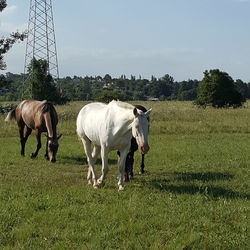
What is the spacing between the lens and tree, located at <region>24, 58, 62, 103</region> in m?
47.5

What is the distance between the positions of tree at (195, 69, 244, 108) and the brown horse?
40470mm

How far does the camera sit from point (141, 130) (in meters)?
7.84

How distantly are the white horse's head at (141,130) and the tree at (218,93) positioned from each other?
152 ft

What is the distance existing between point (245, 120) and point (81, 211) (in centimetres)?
2031

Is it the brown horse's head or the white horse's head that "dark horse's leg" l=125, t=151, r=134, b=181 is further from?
the brown horse's head

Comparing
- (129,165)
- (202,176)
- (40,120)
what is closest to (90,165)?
(129,165)

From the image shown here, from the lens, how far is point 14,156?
14125 mm

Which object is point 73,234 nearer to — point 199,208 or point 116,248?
point 116,248

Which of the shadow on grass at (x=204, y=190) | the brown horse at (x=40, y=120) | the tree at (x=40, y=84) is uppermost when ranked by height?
the tree at (x=40, y=84)

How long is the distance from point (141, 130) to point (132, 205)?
5.03ft

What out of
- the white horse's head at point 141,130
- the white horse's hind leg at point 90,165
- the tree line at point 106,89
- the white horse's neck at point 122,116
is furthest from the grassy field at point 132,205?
the tree line at point 106,89

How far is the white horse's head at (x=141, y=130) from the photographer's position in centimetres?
777

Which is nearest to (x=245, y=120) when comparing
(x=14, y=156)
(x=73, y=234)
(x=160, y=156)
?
(x=160, y=156)

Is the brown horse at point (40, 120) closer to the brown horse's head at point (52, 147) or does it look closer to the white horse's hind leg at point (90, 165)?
the brown horse's head at point (52, 147)
